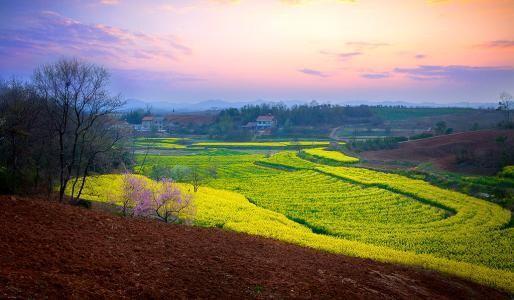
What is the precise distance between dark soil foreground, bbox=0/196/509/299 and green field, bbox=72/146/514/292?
5114 millimetres

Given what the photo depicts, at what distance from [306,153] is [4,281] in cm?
6970

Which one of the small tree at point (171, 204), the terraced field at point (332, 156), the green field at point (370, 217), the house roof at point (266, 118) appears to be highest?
the house roof at point (266, 118)

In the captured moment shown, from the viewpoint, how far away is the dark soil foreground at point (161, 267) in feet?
33.0

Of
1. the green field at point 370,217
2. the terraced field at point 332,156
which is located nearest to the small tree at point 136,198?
the green field at point 370,217

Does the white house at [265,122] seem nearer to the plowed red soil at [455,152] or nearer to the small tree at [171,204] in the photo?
the plowed red soil at [455,152]

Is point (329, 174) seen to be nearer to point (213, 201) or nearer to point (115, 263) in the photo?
point (213, 201)

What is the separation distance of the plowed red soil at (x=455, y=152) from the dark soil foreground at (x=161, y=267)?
138 feet

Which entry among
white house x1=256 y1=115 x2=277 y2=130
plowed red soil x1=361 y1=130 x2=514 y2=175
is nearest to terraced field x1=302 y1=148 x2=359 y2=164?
plowed red soil x1=361 y1=130 x2=514 y2=175

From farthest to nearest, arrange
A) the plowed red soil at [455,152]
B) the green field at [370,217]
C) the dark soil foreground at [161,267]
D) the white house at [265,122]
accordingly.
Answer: the white house at [265,122], the plowed red soil at [455,152], the green field at [370,217], the dark soil foreground at [161,267]

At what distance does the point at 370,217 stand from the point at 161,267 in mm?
25454

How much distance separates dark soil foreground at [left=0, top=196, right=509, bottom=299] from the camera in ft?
33.0

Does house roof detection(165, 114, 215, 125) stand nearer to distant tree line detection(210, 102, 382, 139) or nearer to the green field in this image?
distant tree line detection(210, 102, 382, 139)

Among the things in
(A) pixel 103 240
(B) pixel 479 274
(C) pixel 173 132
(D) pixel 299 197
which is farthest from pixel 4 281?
(C) pixel 173 132

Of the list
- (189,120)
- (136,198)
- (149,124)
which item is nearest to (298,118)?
(189,120)
